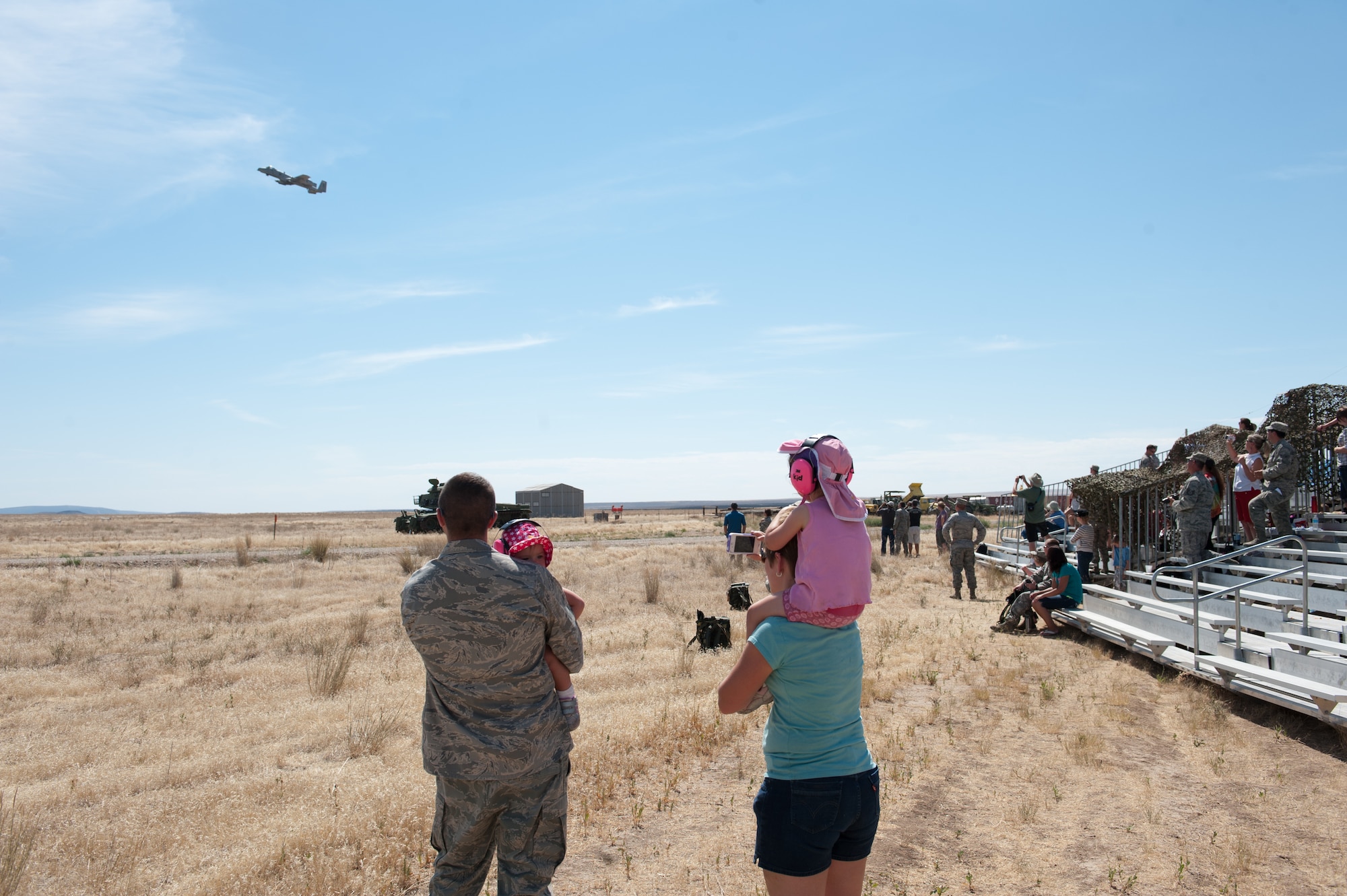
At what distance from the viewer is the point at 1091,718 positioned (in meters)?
6.86

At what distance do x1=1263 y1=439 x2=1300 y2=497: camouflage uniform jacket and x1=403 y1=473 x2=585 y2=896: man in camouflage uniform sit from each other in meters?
10.6

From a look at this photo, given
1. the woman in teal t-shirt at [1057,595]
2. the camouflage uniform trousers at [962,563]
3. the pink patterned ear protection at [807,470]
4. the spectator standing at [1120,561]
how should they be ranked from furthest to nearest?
1. the camouflage uniform trousers at [962,563]
2. the spectator standing at [1120,561]
3. the woman in teal t-shirt at [1057,595]
4. the pink patterned ear protection at [807,470]

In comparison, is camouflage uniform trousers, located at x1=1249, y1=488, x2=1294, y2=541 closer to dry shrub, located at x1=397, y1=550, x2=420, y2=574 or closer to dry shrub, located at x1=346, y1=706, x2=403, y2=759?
dry shrub, located at x1=346, y1=706, x2=403, y2=759

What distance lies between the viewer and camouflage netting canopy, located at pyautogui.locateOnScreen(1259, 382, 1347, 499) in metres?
12.7

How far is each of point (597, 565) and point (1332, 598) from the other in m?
14.7

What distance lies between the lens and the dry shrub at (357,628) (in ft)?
35.8

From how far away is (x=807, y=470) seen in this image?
251cm

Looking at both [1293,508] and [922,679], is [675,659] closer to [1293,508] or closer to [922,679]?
[922,679]

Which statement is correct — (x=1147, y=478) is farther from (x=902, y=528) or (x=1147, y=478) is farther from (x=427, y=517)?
(x=427, y=517)

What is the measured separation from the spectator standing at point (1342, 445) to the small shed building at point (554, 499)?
55527mm

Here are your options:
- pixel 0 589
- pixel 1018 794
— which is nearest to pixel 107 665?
pixel 0 589

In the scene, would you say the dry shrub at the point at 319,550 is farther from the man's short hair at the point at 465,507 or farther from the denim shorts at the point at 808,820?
the denim shorts at the point at 808,820

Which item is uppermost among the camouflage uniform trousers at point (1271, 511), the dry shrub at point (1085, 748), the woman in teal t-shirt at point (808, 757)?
the camouflage uniform trousers at point (1271, 511)

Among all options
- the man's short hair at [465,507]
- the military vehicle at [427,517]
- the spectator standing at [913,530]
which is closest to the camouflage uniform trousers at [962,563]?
the spectator standing at [913,530]
